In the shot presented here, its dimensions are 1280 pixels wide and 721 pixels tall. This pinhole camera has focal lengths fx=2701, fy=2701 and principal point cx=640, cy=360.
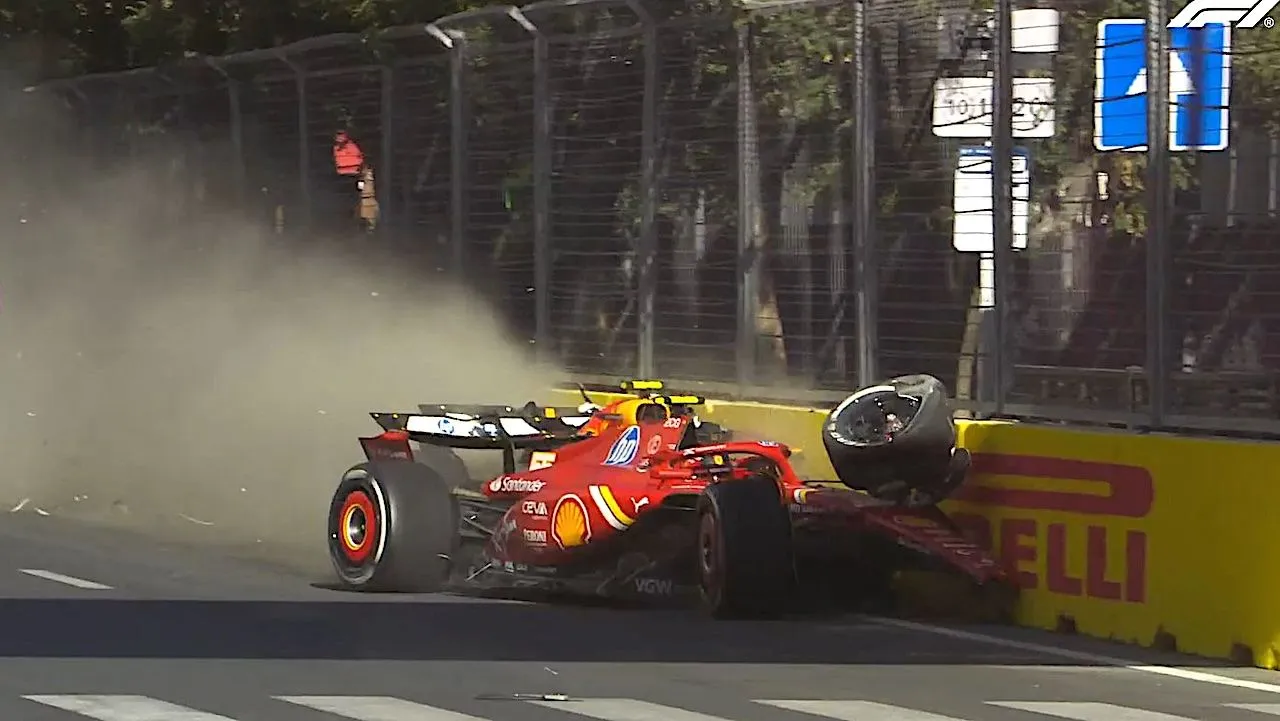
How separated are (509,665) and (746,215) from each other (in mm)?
5443

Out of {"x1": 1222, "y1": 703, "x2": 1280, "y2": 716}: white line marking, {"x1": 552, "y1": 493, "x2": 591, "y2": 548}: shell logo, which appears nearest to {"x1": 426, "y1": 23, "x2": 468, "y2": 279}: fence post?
{"x1": 552, "y1": 493, "x2": 591, "y2": 548}: shell logo

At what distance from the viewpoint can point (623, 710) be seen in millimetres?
9781

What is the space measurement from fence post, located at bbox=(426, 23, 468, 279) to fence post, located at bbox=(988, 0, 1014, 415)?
5996 mm

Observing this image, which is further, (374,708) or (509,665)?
(509,665)

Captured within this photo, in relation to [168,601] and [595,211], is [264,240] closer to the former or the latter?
[595,211]

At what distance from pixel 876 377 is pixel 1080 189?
1907mm

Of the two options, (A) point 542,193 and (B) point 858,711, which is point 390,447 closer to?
(A) point 542,193

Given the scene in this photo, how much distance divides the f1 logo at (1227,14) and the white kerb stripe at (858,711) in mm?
3816

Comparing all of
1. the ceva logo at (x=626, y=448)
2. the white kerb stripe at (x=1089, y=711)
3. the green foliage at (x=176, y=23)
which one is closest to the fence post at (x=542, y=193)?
the ceva logo at (x=626, y=448)

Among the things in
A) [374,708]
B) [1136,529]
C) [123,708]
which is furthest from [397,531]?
[123,708]

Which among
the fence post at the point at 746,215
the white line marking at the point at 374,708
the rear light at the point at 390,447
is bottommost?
the white line marking at the point at 374,708

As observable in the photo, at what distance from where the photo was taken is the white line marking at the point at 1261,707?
10.2 metres

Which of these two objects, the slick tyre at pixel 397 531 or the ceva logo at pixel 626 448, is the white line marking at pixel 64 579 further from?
the ceva logo at pixel 626 448

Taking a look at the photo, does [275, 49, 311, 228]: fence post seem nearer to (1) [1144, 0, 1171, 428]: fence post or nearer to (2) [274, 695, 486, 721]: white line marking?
(1) [1144, 0, 1171, 428]: fence post
